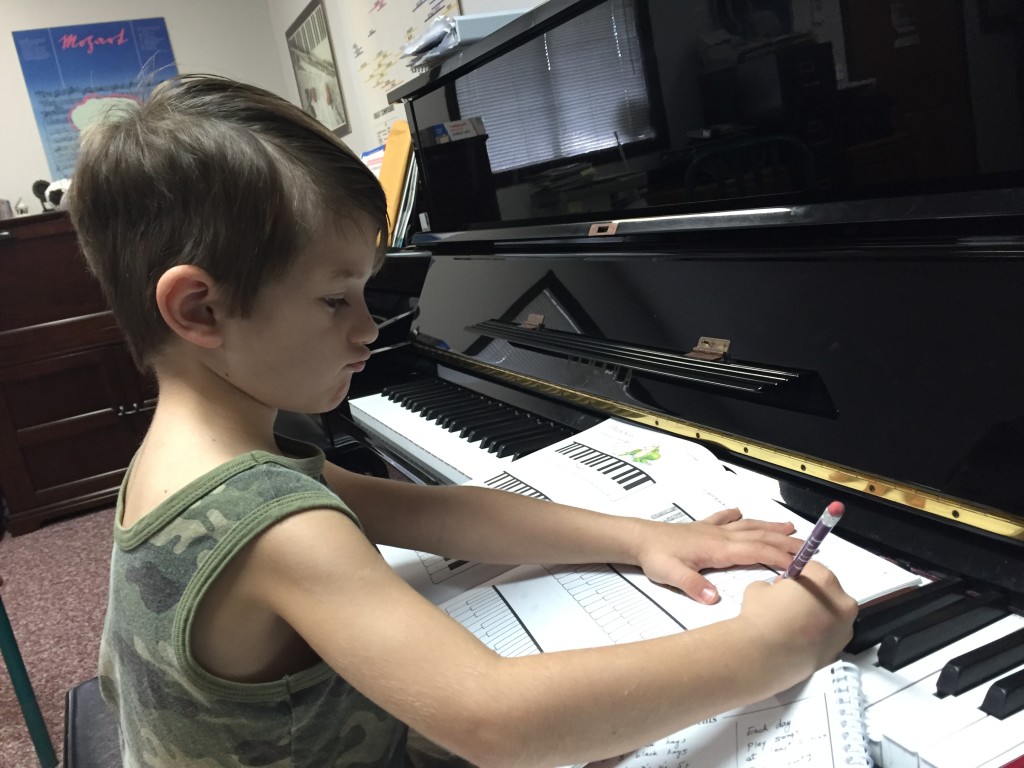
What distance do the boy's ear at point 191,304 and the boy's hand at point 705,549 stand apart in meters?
0.37

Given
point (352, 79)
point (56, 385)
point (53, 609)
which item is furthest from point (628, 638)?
point (56, 385)

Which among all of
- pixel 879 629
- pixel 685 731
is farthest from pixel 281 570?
pixel 879 629

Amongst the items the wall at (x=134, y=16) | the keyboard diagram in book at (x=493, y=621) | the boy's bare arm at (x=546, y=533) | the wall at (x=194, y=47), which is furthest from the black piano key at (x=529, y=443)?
the wall at (x=134, y=16)

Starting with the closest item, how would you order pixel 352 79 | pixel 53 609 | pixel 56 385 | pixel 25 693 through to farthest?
1. pixel 25 693
2. pixel 53 609
3. pixel 352 79
4. pixel 56 385

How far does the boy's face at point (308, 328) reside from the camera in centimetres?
53

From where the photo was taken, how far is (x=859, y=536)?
1.92 feet

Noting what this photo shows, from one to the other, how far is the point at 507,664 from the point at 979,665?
27cm

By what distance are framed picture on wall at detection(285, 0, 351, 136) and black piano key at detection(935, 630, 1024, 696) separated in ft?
9.43

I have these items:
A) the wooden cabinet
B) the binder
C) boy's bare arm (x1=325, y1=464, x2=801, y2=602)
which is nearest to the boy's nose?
boy's bare arm (x1=325, y1=464, x2=801, y2=602)

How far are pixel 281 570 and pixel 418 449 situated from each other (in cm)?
59

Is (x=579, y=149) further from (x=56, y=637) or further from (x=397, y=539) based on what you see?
(x=56, y=637)

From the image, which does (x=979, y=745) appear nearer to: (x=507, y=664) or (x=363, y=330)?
(x=507, y=664)

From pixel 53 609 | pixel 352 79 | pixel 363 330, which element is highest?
pixel 352 79

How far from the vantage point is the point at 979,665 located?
1.37ft
